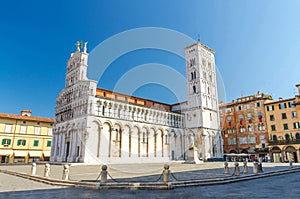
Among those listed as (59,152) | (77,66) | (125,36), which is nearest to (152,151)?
(59,152)

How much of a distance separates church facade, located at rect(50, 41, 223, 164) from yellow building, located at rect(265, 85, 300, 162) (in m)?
10.9

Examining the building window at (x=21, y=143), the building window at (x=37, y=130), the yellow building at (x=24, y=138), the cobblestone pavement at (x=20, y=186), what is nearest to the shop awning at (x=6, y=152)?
the yellow building at (x=24, y=138)

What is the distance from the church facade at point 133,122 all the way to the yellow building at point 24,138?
4.43 metres

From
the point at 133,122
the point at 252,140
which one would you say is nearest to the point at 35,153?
the point at 133,122

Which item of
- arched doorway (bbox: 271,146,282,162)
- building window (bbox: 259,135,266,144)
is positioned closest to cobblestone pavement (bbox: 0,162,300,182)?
arched doorway (bbox: 271,146,282,162)

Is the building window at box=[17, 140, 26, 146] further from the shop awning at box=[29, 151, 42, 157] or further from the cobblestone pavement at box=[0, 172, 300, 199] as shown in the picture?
the cobblestone pavement at box=[0, 172, 300, 199]

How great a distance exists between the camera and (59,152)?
3500cm

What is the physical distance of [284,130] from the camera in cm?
3625

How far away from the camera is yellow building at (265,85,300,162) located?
1353 inches

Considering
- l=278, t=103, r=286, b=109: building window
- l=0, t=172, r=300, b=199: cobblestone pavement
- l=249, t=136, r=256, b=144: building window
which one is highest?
l=278, t=103, r=286, b=109: building window

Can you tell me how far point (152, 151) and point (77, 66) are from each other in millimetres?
20882

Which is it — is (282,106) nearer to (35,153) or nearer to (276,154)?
(276,154)

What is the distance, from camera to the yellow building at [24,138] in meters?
35.4

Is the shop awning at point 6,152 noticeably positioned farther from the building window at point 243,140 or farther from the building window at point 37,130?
the building window at point 243,140
